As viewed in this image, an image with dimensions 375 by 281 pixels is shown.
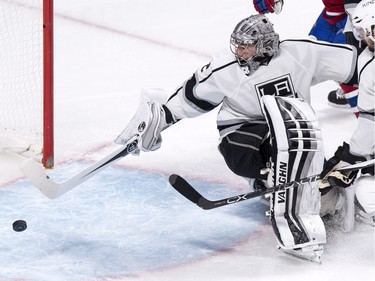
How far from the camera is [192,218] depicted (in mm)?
3955

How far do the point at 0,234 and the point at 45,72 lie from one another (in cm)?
57

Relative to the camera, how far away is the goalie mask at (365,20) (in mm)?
3508

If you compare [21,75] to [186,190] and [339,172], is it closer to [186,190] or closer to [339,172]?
[186,190]

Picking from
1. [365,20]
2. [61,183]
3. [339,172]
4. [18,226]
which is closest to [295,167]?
[339,172]

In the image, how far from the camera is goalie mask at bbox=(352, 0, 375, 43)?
11.5 ft

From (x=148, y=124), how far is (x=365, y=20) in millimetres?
804

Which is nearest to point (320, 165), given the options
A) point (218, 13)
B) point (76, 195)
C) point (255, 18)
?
point (255, 18)

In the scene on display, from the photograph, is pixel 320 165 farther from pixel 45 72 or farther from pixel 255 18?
pixel 45 72

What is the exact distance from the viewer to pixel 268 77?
3709mm

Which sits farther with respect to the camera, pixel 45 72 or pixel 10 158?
pixel 10 158

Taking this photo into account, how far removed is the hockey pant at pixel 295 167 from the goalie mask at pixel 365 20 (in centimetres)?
27

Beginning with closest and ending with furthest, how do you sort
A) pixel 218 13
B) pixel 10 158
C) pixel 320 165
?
1. pixel 320 165
2. pixel 10 158
3. pixel 218 13

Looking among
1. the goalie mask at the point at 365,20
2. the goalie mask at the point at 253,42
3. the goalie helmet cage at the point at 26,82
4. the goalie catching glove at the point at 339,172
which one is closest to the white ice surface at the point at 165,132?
the goalie helmet cage at the point at 26,82

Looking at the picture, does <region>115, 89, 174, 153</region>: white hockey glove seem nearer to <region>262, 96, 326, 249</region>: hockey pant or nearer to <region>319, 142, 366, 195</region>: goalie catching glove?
<region>262, 96, 326, 249</region>: hockey pant
